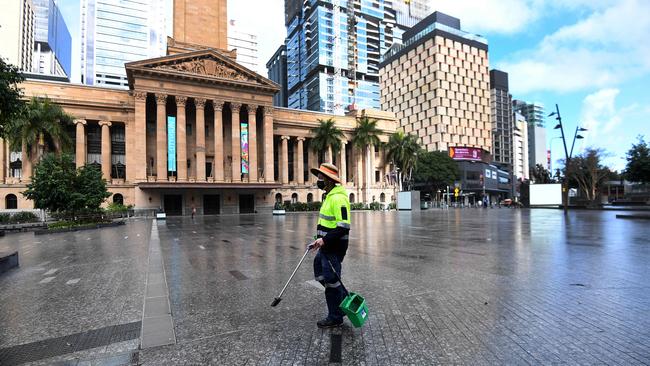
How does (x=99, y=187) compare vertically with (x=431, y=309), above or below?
above

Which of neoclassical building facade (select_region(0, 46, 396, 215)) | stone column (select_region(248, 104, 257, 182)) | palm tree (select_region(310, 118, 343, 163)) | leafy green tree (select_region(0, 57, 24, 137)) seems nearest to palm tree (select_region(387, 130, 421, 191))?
palm tree (select_region(310, 118, 343, 163))

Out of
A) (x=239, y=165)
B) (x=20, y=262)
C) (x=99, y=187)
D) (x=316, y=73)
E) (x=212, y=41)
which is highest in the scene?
(x=316, y=73)

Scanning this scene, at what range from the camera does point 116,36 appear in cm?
11425

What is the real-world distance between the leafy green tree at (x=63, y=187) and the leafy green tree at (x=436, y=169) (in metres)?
57.8

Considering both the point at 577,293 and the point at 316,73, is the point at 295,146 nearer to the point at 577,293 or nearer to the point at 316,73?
the point at 577,293

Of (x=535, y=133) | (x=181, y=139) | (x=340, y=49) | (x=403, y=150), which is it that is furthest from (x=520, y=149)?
(x=181, y=139)

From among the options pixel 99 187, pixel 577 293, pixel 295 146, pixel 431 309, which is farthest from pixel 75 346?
pixel 295 146

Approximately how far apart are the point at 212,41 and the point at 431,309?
58.3 meters

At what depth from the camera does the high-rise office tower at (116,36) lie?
112 m

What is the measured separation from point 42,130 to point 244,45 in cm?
10580

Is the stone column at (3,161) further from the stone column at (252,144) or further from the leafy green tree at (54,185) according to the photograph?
the stone column at (252,144)

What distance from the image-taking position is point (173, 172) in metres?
46.5

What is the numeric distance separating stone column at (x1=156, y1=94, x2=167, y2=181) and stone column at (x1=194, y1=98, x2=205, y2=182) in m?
3.91

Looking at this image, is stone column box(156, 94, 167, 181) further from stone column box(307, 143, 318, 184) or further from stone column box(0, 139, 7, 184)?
stone column box(307, 143, 318, 184)
